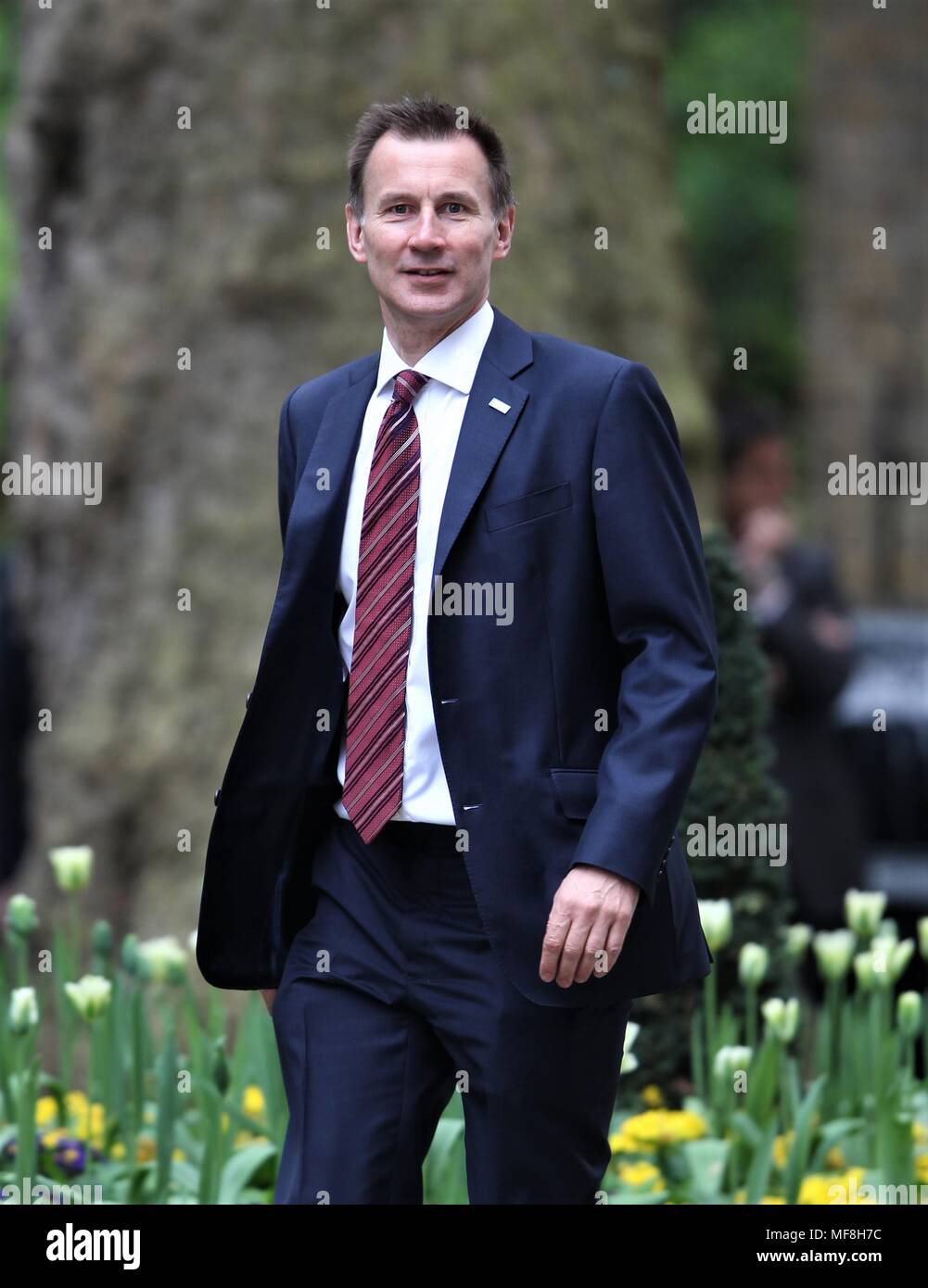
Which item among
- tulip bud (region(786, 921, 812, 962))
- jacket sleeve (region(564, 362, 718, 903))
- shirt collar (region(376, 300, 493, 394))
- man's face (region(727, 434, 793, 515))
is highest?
man's face (region(727, 434, 793, 515))

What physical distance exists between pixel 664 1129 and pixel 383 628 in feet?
5.63

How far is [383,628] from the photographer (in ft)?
9.90

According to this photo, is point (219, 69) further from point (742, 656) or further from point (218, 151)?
point (742, 656)

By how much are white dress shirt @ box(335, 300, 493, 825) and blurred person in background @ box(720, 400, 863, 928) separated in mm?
3264

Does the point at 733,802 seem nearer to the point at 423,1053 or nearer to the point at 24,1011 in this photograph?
the point at 24,1011

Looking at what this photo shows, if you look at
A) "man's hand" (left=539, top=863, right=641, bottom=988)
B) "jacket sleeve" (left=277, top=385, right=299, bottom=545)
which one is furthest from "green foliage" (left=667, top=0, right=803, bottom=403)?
"man's hand" (left=539, top=863, right=641, bottom=988)

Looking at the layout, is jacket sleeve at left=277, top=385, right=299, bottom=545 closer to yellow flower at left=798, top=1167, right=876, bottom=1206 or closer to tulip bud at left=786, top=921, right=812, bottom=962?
yellow flower at left=798, top=1167, right=876, bottom=1206

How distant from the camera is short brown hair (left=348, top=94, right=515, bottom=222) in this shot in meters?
3.02

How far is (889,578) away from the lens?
16.9 m

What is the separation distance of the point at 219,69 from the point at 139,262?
0.70 meters

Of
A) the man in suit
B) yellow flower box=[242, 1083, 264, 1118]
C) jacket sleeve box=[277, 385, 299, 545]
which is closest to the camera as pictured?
the man in suit

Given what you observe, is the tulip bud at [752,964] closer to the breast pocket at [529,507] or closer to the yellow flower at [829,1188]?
the yellow flower at [829,1188]

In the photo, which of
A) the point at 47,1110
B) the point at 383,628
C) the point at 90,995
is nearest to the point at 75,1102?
the point at 47,1110
